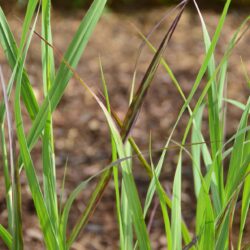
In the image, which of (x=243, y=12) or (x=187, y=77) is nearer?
(x=187, y=77)

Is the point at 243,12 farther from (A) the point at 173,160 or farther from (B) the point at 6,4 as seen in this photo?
(A) the point at 173,160

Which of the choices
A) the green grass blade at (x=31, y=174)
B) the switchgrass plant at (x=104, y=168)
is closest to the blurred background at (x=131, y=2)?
the switchgrass plant at (x=104, y=168)

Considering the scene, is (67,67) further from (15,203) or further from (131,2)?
(131,2)

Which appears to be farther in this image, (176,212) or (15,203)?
(176,212)

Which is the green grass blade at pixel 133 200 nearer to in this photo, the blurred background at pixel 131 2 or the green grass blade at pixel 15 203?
the green grass blade at pixel 15 203

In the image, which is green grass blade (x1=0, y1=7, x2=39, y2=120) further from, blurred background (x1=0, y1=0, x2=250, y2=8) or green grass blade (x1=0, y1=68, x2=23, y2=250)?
blurred background (x1=0, y1=0, x2=250, y2=8)

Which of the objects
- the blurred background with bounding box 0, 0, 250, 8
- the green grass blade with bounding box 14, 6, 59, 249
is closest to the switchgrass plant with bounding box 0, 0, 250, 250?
the green grass blade with bounding box 14, 6, 59, 249

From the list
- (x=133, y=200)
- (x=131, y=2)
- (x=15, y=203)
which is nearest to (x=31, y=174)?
(x=15, y=203)

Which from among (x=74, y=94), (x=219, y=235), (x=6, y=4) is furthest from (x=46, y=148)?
(x=6, y=4)

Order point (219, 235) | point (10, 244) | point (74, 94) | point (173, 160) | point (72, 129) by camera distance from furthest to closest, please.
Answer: point (74, 94) → point (72, 129) → point (173, 160) → point (10, 244) → point (219, 235)

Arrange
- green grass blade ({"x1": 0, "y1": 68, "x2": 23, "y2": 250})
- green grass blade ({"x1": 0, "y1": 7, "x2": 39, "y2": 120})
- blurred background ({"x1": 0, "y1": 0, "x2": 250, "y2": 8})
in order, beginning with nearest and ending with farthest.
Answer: green grass blade ({"x1": 0, "y1": 68, "x2": 23, "y2": 250}), green grass blade ({"x1": 0, "y1": 7, "x2": 39, "y2": 120}), blurred background ({"x1": 0, "y1": 0, "x2": 250, "y2": 8})

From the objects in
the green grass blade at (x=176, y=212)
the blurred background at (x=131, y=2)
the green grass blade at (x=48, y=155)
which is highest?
the green grass blade at (x=48, y=155)
